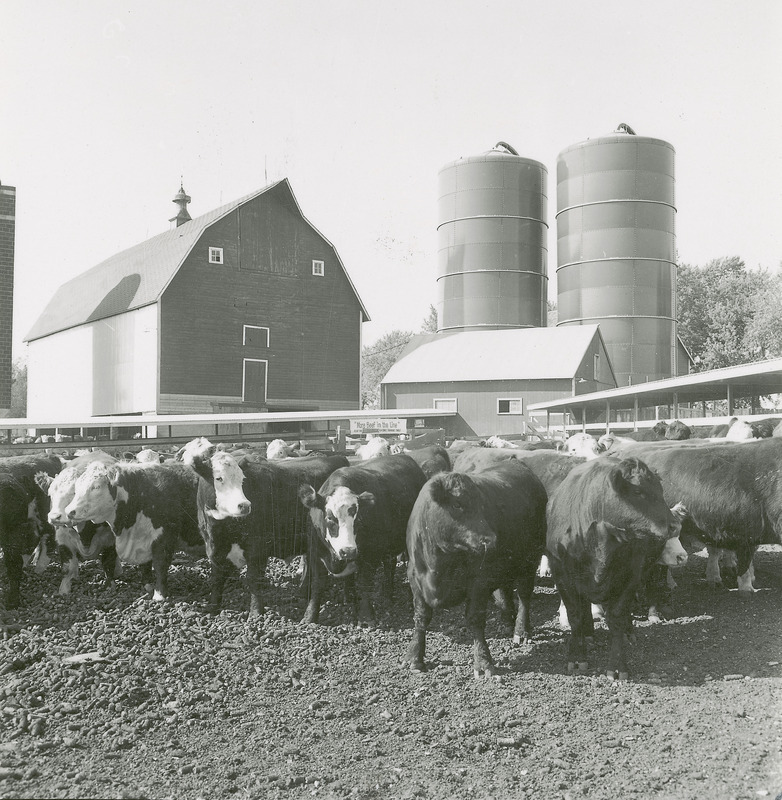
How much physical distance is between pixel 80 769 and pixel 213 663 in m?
1.97

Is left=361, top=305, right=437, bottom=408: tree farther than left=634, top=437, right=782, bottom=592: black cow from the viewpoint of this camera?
Yes

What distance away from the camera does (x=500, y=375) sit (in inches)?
1556

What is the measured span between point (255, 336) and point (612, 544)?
29073 millimetres

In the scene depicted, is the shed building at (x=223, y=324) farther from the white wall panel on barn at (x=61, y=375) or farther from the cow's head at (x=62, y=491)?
the cow's head at (x=62, y=491)

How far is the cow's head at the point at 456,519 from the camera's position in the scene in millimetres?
6258

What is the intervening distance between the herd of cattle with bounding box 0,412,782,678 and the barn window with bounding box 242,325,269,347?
76.6 feet

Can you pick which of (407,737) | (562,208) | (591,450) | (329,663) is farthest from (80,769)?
(562,208)

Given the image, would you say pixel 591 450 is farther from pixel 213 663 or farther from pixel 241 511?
pixel 213 663

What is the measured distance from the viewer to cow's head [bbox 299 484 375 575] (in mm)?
7242

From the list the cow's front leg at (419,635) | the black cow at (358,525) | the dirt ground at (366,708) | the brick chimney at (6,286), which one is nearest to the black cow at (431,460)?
the black cow at (358,525)

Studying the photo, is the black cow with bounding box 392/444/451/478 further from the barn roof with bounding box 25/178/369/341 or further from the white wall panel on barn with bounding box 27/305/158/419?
the barn roof with bounding box 25/178/369/341

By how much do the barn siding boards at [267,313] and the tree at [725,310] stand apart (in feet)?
72.9

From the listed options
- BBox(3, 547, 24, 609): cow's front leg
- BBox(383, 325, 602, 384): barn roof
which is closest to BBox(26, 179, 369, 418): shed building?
BBox(383, 325, 602, 384): barn roof

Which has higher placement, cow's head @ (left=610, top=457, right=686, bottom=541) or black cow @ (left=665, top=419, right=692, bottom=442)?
black cow @ (left=665, top=419, right=692, bottom=442)
